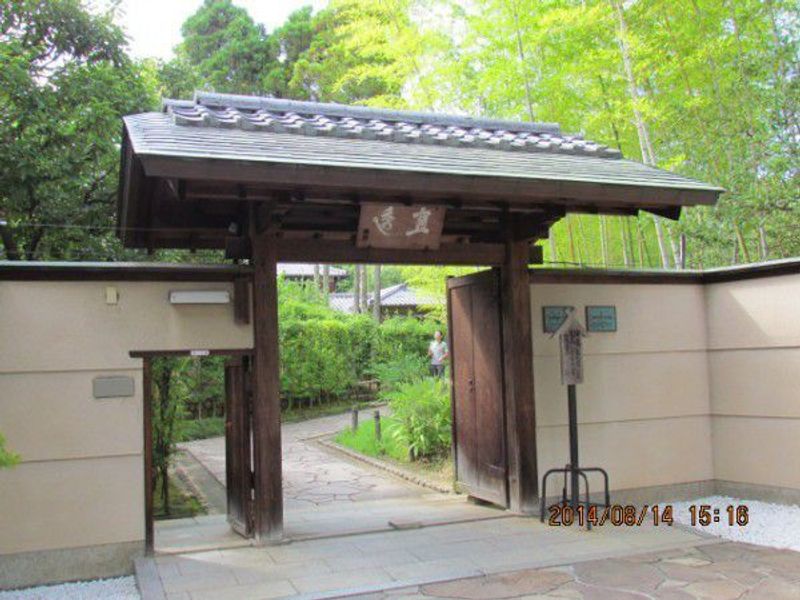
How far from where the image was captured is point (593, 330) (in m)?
7.32

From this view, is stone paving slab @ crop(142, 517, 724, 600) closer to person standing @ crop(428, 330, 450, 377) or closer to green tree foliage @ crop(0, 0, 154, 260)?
green tree foliage @ crop(0, 0, 154, 260)

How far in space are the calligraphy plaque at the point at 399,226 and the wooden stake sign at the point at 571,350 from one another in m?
1.43

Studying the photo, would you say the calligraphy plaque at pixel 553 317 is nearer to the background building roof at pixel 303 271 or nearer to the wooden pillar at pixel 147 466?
the wooden pillar at pixel 147 466

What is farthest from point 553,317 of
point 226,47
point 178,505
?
point 226,47

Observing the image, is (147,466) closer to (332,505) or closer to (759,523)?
(332,505)

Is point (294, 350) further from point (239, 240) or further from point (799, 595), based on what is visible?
point (799, 595)

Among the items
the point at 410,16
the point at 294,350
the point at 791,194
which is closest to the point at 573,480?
the point at 791,194

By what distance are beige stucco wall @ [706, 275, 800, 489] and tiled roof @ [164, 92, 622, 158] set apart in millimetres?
2061

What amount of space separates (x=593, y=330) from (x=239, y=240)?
12.1 feet

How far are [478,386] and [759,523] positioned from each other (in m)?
2.88

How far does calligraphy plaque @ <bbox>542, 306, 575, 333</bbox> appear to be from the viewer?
7.15 m

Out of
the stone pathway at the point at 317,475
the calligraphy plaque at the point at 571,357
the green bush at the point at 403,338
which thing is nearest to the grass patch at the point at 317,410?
the green bush at the point at 403,338

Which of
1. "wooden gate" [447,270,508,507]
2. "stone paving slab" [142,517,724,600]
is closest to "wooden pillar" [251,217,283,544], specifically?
"stone paving slab" [142,517,724,600]

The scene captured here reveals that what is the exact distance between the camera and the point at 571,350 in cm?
651
